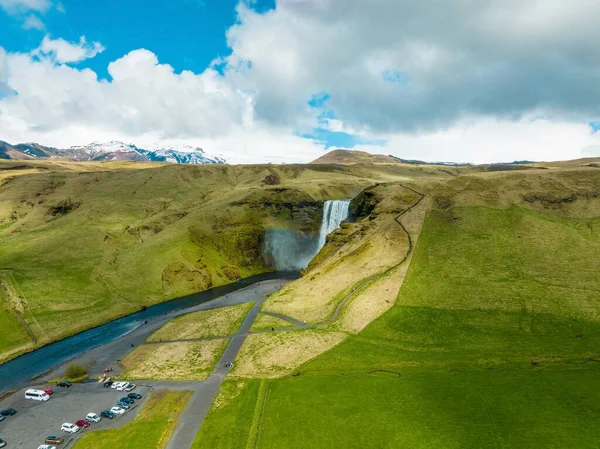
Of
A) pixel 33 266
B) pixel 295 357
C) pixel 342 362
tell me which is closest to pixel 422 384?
pixel 342 362

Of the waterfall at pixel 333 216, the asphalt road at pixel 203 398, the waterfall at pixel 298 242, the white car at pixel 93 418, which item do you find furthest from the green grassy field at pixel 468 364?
the waterfall at pixel 298 242

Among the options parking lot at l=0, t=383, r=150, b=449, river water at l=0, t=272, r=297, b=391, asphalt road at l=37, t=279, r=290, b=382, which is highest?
parking lot at l=0, t=383, r=150, b=449

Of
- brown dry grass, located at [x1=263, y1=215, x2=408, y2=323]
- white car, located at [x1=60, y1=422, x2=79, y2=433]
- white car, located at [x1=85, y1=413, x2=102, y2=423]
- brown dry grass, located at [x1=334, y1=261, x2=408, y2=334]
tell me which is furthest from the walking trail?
white car, located at [x1=60, y1=422, x2=79, y2=433]

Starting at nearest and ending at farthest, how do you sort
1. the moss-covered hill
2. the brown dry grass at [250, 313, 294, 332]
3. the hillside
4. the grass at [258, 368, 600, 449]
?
the grass at [258, 368, 600, 449], the hillside, the brown dry grass at [250, 313, 294, 332], the moss-covered hill

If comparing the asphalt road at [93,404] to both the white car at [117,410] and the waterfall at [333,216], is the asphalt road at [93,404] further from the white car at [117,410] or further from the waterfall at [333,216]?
the waterfall at [333,216]

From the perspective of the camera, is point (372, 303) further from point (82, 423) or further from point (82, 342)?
point (82, 342)

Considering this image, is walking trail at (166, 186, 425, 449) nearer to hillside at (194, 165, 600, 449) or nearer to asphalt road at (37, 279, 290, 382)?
hillside at (194, 165, 600, 449)

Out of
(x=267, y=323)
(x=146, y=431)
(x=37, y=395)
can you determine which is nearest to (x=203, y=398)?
(x=146, y=431)
